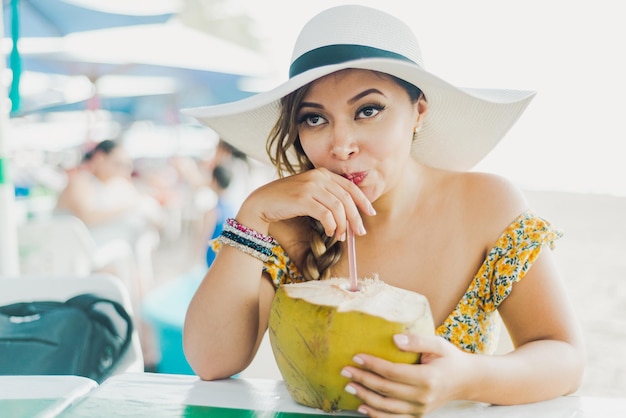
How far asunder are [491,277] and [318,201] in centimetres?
41

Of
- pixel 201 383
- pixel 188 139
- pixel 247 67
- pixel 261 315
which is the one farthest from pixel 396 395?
pixel 188 139

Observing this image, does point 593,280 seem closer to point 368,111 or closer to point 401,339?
point 368,111

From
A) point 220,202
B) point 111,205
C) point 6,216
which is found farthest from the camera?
point 111,205

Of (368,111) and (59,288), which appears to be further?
(59,288)

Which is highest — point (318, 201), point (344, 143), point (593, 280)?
point (344, 143)

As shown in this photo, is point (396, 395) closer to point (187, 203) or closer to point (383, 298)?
point (383, 298)

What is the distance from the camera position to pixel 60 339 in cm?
136

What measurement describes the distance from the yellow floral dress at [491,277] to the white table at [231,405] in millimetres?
264

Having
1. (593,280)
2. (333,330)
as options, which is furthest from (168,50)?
(333,330)

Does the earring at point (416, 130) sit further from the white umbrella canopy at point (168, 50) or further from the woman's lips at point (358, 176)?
the white umbrella canopy at point (168, 50)

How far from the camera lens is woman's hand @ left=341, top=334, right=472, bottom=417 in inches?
29.7

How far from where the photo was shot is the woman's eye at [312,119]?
1141mm

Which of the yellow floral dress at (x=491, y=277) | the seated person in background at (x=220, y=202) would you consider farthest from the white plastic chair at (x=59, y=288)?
the seated person in background at (x=220, y=202)

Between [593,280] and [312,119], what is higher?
[312,119]
